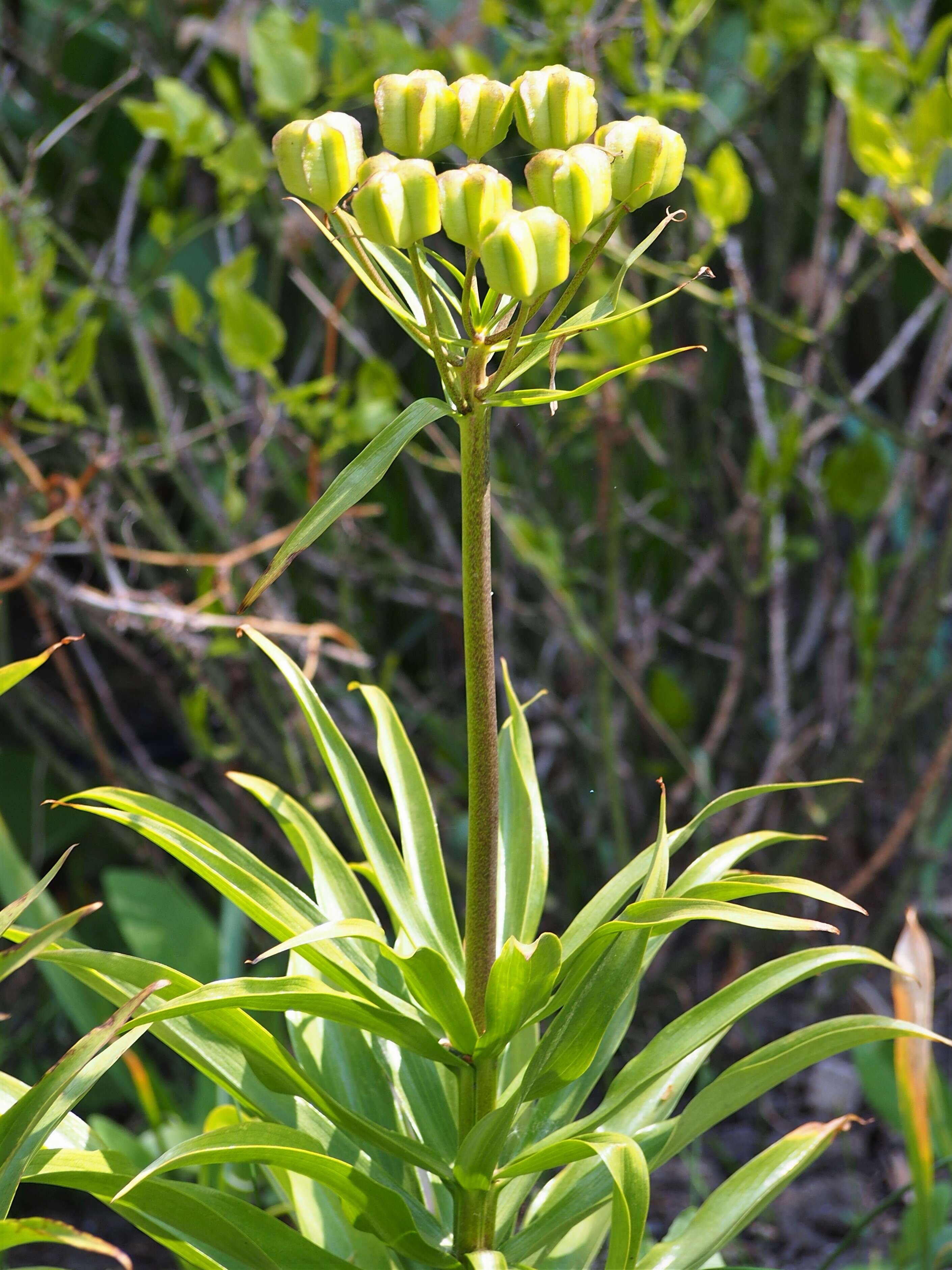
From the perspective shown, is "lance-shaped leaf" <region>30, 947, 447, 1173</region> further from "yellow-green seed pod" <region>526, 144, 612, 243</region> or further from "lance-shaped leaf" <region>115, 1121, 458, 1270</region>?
"yellow-green seed pod" <region>526, 144, 612, 243</region>

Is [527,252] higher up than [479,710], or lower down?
higher up

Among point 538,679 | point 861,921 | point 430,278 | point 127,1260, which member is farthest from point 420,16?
point 127,1260

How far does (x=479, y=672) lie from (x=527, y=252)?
0.15 metres

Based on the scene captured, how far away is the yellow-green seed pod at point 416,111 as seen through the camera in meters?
0.39

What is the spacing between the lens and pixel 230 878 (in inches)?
19.2

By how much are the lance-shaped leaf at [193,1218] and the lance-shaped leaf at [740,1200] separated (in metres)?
0.15

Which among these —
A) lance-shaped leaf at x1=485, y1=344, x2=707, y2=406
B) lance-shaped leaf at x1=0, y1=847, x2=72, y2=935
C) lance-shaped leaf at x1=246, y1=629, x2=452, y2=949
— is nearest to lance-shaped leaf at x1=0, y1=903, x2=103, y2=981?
lance-shaped leaf at x1=0, y1=847, x2=72, y2=935

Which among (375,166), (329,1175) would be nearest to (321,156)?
(375,166)

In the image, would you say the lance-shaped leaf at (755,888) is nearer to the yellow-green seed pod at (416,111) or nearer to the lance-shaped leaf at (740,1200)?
the lance-shaped leaf at (740,1200)

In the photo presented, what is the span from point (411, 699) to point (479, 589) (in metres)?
1.04

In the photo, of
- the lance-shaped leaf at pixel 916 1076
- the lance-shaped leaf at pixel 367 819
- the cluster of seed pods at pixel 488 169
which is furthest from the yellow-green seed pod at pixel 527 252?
the lance-shaped leaf at pixel 916 1076

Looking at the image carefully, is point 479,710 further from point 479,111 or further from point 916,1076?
point 916,1076

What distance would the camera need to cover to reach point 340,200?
16.0 inches

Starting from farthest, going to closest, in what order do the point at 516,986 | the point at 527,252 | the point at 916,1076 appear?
the point at 916,1076 → the point at 516,986 → the point at 527,252
